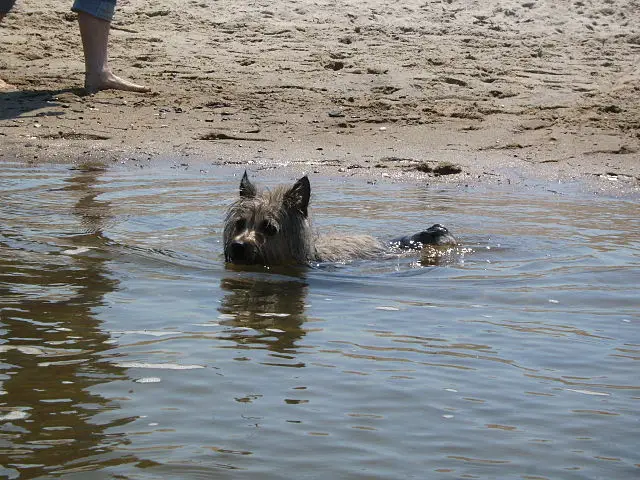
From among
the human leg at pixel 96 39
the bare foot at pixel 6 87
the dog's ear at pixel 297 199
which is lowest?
the dog's ear at pixel 297 199

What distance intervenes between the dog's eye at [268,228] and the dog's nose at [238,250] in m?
0.25

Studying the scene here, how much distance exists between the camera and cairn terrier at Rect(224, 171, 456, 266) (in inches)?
326

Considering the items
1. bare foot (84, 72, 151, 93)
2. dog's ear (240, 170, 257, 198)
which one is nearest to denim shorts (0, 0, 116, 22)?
bare foot (84, 72, 151, 93)

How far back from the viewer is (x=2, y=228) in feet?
29.7

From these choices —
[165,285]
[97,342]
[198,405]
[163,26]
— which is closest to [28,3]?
[163,26]

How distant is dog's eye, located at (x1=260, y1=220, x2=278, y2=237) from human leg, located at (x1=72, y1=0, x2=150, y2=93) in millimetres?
6198

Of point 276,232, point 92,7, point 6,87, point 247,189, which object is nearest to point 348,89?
point 92,7

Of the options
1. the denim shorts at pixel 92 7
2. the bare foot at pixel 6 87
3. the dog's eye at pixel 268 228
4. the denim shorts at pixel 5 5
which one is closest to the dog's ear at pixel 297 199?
the dog's eye at pixel 268 228

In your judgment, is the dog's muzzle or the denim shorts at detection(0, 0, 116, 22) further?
the denim shorts at detection(0, 0, 116, 22)

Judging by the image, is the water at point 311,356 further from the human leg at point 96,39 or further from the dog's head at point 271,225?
the human leg at point 96,39

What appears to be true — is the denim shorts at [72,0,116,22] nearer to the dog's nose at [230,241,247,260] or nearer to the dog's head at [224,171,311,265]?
the dog's head at [224,171,311,265]

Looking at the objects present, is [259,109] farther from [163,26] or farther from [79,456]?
[79,456]

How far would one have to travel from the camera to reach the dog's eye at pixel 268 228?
8.34 meters

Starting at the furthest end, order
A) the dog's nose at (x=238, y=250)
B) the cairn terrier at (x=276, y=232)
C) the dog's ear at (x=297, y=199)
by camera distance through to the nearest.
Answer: the dog's ear at (x=297, y=199) → the cairn terrier at (x=276, y=232) → the dog's nose at (x=238, y=250)
